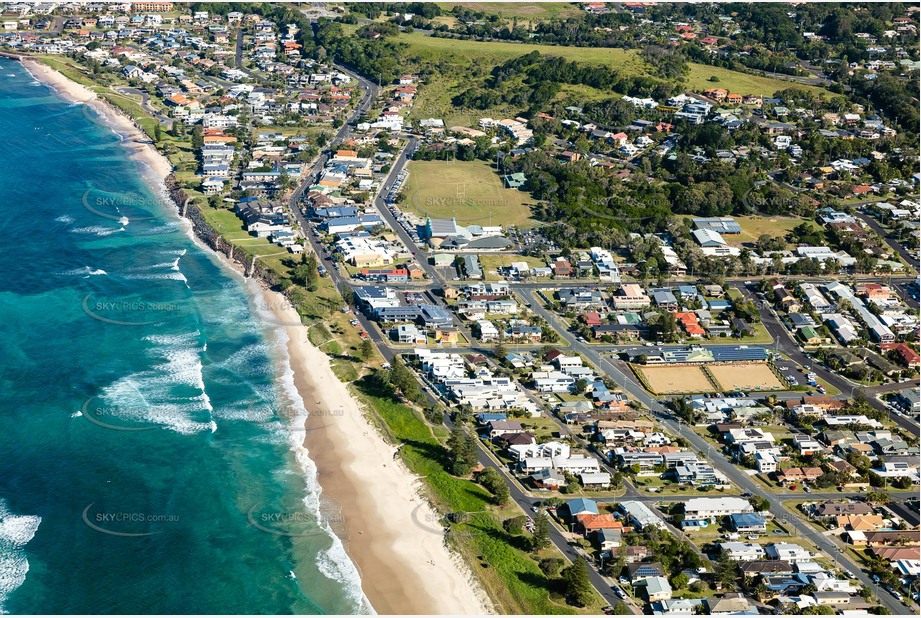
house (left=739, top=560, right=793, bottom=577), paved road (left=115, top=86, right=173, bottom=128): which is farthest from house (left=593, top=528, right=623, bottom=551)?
paved road (left=115, top=86, right=173, bottom=128)

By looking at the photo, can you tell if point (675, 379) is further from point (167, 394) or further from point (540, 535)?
point (167, 394)

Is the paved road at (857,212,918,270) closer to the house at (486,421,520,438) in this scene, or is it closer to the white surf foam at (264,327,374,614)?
the house at (486,421,520,438)

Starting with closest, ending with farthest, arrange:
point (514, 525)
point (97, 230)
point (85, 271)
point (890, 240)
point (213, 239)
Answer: point (514, 525) < point (85, 271) < point (213, 239) < point (97, 230) < point (890, 240)

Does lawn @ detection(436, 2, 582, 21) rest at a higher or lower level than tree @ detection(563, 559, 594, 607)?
higher

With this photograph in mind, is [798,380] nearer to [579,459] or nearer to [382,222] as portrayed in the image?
[579,459]

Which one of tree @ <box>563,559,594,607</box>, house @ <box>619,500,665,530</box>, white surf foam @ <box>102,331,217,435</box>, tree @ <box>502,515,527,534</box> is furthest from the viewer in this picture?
white surf foam @ <box>102,331,217,435</box>

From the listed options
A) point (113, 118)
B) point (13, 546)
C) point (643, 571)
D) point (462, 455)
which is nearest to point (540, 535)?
point (643, 571)

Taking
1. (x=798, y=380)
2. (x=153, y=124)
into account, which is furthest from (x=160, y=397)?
(x=153, y=124)
